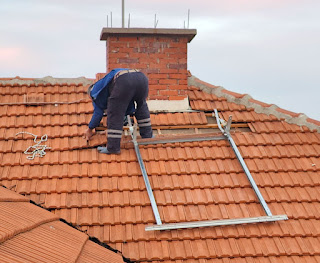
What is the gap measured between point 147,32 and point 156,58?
43 centimetres

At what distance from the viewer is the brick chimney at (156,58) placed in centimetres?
760

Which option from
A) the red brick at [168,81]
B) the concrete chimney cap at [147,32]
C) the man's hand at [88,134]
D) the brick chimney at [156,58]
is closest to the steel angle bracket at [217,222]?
the man's hand at [88,134]

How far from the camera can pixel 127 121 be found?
23.4 feet

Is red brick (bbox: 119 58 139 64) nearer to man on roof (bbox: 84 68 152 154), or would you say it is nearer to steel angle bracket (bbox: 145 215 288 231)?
man on roof (bbox: 84 68 152 154)

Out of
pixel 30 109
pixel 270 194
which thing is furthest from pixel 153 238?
pixel 30 109

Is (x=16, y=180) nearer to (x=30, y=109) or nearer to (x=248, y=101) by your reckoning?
(x=30, y=109)

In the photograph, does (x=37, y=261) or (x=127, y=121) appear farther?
(x=127, y=121)

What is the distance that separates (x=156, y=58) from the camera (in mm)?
7691

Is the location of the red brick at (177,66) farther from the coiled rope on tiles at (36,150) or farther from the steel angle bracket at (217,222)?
the steel angle bracket at (217,222)

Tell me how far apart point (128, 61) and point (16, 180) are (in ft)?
8.77

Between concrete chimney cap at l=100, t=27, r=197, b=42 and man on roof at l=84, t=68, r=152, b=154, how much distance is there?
1.18m

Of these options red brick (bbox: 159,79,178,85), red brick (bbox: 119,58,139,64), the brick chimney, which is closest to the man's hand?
the brick chimney

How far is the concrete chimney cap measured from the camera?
24.7ft

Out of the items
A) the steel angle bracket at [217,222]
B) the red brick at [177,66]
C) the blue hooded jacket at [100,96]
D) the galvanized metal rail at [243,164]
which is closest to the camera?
the steel angle bracket at [217,222]
